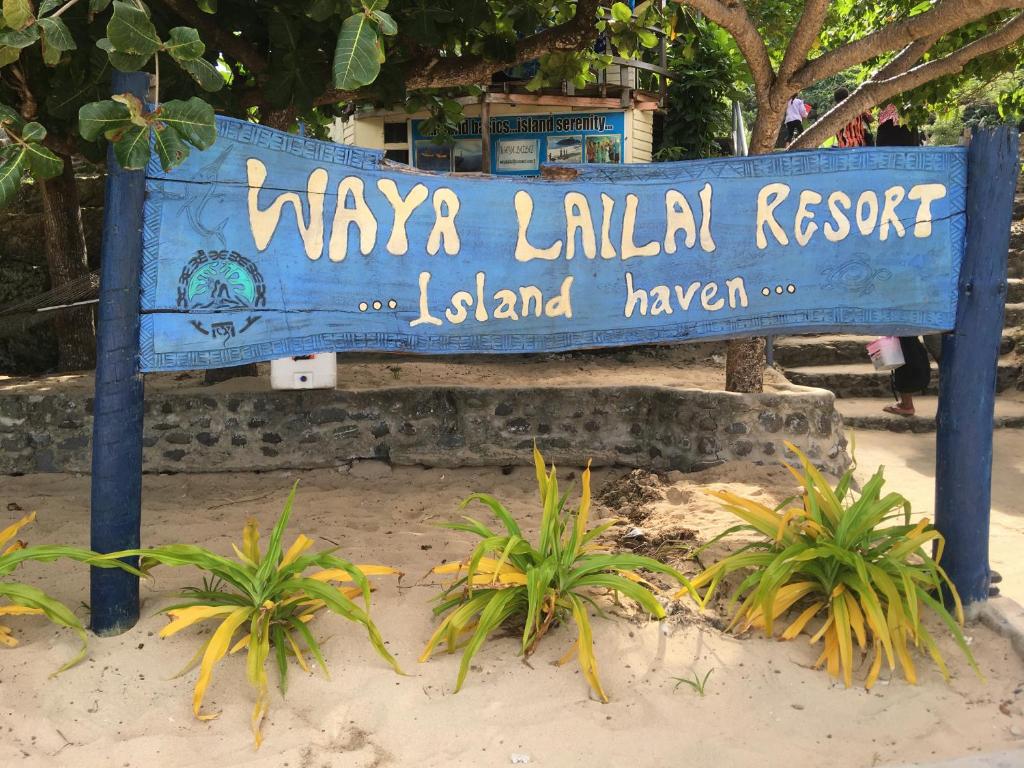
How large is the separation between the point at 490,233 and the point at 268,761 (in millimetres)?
1701

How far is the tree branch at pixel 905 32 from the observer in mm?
4379

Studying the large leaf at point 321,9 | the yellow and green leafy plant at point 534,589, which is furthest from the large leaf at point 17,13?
the yellow and green leafy plant at point 534,589

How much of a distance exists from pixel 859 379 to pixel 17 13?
684 centimetres

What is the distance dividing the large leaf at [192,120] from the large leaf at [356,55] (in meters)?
0.36

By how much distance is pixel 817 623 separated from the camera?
2.93 meters

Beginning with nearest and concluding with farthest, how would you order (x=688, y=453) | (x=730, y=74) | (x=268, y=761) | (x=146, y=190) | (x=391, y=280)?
(x=268, y=761), (x=146, y=190), (x=391, y=280), (x=688, y=453), (x=730, y=74)

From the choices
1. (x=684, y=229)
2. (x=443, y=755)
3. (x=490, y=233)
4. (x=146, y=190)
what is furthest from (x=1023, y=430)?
(x=146, y=190)

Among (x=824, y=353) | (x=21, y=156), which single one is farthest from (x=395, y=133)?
(x=21, y=156)

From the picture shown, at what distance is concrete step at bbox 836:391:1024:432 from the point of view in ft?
21.7

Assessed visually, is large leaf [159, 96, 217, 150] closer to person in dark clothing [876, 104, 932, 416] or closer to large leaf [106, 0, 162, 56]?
large leaf [106, 0, 162, 56]

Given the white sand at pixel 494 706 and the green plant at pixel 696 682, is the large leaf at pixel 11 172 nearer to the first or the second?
the white sand at pixel 494 706

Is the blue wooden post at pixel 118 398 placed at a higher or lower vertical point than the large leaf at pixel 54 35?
lower

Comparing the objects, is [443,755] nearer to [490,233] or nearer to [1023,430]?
[490,233]

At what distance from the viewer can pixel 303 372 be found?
4.84 metres
